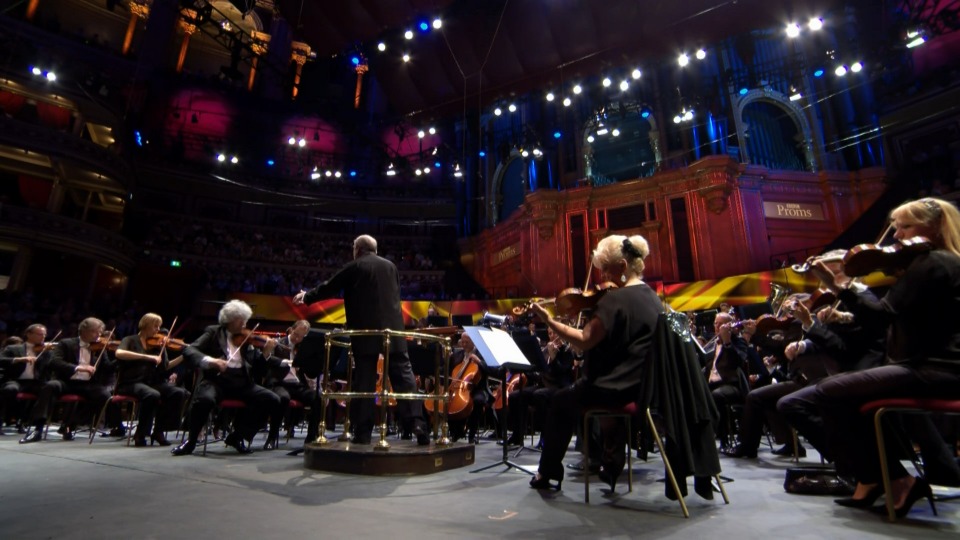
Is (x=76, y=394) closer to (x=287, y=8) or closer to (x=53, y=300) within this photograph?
(x=287, y=8)

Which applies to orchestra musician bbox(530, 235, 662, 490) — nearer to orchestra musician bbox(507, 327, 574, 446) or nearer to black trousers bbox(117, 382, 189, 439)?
orchestra musician bbox(507, 327, 574, 446)

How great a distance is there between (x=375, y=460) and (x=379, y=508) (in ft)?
3.52

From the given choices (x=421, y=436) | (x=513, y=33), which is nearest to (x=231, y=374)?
(x=421, y=436)

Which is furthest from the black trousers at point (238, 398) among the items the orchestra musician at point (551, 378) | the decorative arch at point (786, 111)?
the decorative arch at point (786, 111)

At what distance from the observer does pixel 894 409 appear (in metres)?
2.22

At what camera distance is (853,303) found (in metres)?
2.37

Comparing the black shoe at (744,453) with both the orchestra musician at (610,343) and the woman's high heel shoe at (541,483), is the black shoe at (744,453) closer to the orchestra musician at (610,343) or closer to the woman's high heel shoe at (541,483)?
the orchestra musician at (610,343)

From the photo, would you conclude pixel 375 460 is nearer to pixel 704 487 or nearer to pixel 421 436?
pixel 421 436

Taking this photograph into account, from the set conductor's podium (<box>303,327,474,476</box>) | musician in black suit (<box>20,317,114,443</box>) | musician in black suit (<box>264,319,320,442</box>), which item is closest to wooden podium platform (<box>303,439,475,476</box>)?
conductor's podium (<box>303,327,474,476</box>)

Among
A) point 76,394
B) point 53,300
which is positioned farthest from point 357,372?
point 53,300

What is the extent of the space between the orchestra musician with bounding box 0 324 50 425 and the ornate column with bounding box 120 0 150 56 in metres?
21.3

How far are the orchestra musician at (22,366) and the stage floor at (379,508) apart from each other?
3612mm

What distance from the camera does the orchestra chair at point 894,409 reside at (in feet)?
7.02

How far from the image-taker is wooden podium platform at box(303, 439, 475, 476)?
339 cm
